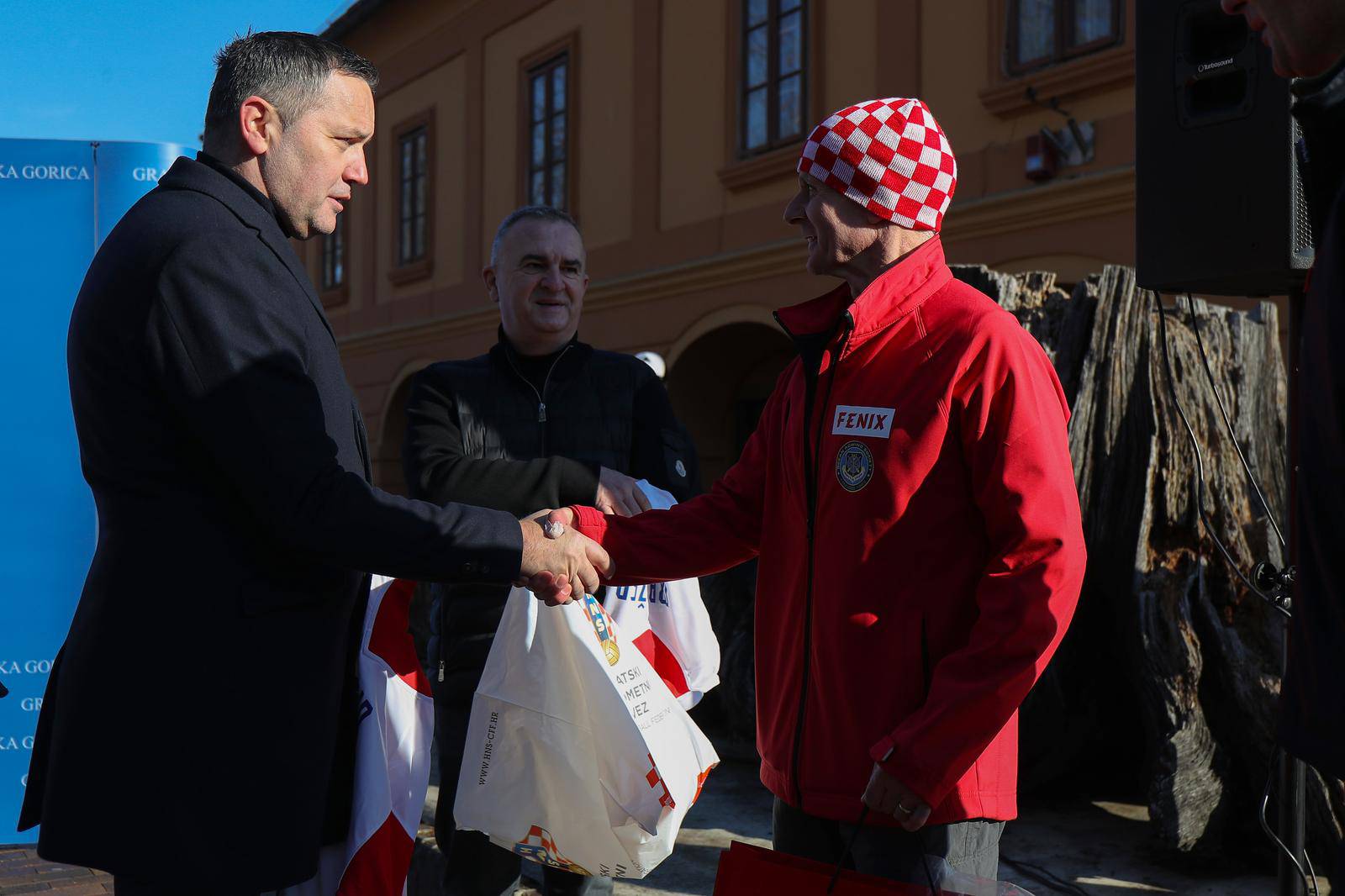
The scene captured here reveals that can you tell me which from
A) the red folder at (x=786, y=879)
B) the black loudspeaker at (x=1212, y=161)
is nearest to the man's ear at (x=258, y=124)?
the red folder at (x=786, y=879)

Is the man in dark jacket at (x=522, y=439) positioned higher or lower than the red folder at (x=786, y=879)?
higher

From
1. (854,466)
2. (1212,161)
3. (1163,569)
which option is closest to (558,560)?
(854,466)

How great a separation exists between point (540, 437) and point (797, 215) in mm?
1049

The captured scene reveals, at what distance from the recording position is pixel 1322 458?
1.14 m

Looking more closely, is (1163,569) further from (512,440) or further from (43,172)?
(43,172)

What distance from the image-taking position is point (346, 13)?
56.4ft

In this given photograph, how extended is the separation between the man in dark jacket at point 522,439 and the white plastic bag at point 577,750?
37 centimetres

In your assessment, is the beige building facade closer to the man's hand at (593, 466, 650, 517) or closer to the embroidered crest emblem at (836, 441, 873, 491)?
the man's hand at (593, 466, 650, 517)

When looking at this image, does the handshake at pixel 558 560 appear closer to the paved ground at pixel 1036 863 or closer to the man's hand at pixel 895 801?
the man's hand at pixel 895 801

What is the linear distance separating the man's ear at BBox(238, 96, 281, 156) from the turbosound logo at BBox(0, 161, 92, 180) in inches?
109

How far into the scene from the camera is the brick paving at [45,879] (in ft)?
14.8

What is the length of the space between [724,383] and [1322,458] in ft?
36.6

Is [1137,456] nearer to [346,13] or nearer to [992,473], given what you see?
[992,473]

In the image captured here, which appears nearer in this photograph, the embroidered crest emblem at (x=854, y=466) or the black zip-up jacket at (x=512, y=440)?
the embroidered crest emblem at (x=854, y=466)
